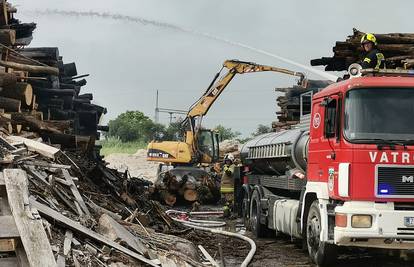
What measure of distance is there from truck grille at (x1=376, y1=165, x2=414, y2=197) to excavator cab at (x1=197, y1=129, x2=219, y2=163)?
17063 mm

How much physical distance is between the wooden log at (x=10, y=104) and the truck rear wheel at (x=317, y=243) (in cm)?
635

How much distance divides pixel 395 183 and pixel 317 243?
186cm

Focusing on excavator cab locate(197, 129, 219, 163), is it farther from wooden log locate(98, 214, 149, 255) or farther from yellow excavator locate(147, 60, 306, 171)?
wooden log locate(98, 214, 149, 255)

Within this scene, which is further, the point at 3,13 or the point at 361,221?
the point at 3,13

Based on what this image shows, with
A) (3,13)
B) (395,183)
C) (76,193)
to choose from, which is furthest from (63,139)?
(395,183)

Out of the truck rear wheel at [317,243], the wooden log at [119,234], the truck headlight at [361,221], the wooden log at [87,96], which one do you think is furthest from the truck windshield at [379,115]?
the wooden log at [87,96]

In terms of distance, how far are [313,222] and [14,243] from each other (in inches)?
216

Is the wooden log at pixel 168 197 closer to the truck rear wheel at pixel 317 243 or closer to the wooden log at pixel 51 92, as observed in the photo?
the wooden log at pixel 51 92

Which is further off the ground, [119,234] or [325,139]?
[325,139]

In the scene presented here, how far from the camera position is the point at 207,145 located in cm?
2630

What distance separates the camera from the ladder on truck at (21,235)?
6.24 meters

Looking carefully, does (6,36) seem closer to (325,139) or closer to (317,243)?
(325,139)

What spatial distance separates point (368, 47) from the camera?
10.6 m

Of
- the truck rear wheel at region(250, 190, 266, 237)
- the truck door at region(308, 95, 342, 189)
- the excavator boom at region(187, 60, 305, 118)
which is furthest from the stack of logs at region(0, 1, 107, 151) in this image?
the excavator boom at region(187, 60, 305, 118)
